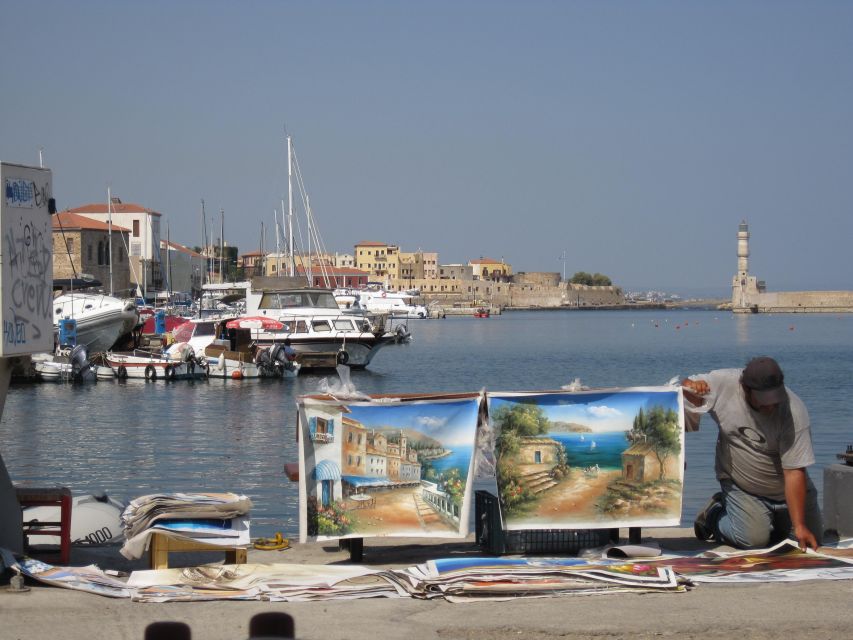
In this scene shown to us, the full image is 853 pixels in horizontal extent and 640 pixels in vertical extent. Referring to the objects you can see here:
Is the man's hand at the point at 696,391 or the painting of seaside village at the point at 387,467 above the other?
the man's hand at the point at 696,391

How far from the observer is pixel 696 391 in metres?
7.17

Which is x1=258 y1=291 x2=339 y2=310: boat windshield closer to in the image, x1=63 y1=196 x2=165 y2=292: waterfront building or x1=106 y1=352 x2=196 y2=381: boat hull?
x1=106 y1=352 x2=196 y2=381: boat hull

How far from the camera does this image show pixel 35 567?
6.30 meters

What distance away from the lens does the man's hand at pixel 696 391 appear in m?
7.17

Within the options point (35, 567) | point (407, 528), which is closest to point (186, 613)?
point (35, 567)

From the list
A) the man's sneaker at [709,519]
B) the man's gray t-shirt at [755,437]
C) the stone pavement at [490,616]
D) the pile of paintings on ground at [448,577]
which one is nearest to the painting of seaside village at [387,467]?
the pile of paintings on ground at [448,577]

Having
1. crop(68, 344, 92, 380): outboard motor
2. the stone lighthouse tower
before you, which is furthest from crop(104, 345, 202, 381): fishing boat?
the stone lighthouse tower

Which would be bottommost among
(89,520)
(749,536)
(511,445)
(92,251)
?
(89,520)

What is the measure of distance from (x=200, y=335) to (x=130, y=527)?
34.5 m

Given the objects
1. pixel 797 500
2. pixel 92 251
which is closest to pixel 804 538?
pixel 797 500

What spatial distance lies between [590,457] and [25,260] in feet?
11.5

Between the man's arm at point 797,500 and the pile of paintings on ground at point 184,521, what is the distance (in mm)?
3181

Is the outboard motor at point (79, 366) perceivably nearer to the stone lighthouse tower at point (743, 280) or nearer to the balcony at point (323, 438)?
the balcony at point (323, 438)

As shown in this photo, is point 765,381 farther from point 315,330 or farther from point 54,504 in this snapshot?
point 315,330
